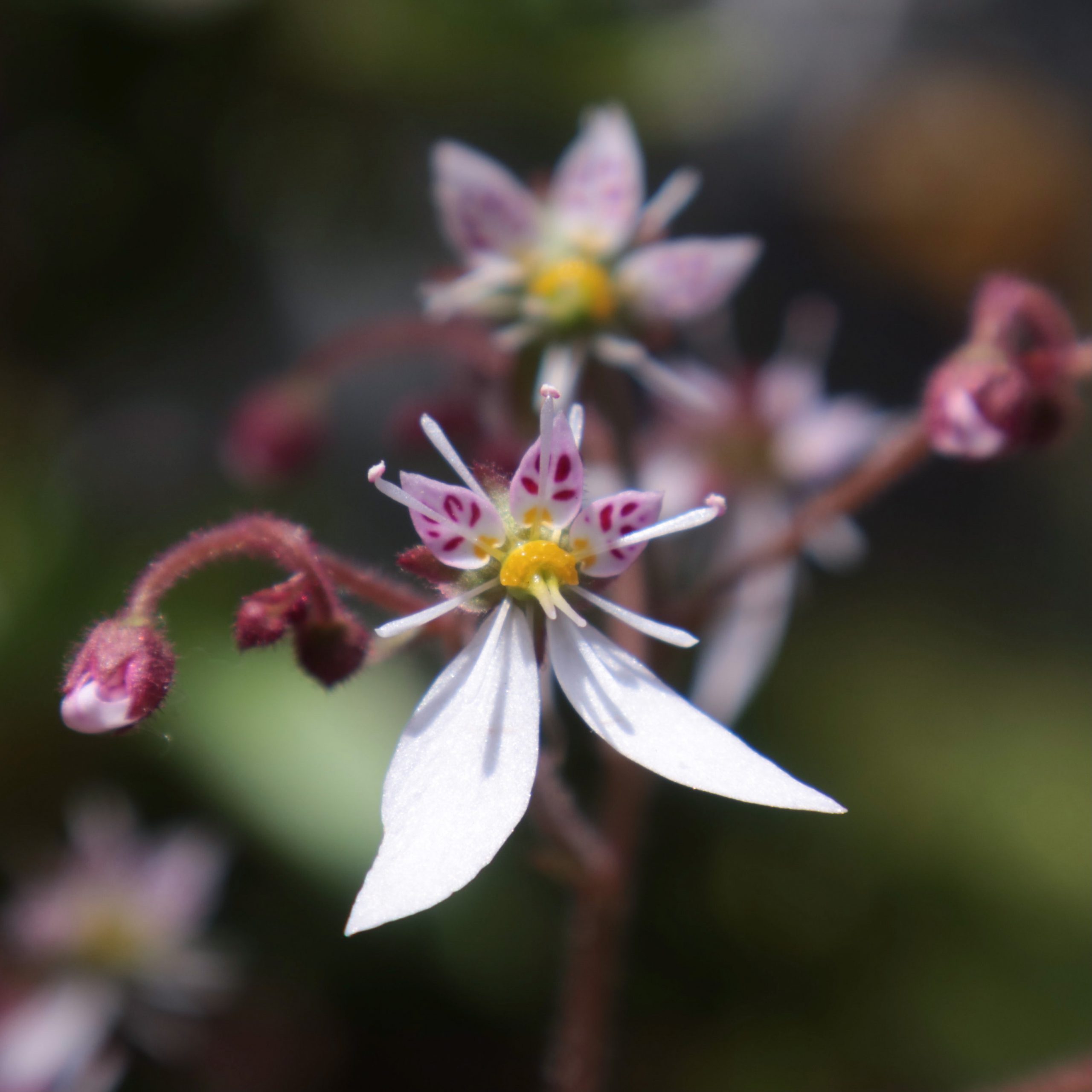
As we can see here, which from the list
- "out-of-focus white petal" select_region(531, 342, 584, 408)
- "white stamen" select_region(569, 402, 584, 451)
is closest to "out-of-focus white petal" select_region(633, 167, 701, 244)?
"out-of-focus white petal" select_region(531, 342, 584, 408)

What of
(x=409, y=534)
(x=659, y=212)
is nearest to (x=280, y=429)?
(x=659, y=212)

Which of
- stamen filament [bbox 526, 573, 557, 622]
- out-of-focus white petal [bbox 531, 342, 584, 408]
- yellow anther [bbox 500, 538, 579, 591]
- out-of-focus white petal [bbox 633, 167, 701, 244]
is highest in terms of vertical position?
out-of-focus white petal [bbox 633, 167, 701, 244]

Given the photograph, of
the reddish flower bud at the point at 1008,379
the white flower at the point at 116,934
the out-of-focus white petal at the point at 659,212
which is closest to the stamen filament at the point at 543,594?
the reddish flower bud at the point at 1008,379

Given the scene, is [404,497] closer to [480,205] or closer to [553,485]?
[553,485]

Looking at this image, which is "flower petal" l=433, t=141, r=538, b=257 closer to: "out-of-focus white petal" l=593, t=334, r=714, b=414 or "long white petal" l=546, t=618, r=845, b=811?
"out-of-focus white petal" l=593, t=334, r=714, b=414

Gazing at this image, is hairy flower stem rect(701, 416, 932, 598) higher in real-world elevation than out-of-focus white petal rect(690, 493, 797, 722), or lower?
higher

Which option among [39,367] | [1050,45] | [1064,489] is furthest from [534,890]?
[1050,45]

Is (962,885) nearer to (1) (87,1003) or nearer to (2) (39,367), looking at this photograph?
(1) (87,1003)
